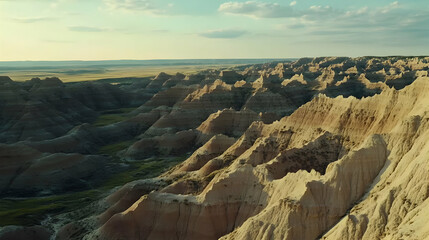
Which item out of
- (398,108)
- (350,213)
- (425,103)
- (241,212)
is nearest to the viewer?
(350,213)

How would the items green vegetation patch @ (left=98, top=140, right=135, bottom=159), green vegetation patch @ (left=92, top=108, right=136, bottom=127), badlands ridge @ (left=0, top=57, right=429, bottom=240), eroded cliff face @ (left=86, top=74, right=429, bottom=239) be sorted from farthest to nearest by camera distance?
green vegetation patch @ (left=92, top=108, right=136, bottom=127), green vegetation patch @ (left=98, top=140, right=135, bottom=159), badlands ridge @ (left=0, top=57, right=429, bottom=240), eroded cliff face @ (left=86, top=74, right=429, bottom=239)

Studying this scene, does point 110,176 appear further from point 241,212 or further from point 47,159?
point 241,212

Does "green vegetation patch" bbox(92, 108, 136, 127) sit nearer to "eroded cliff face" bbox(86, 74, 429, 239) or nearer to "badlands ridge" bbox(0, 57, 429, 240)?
"badlands ridge" bbox(0, 57, 429, 240)

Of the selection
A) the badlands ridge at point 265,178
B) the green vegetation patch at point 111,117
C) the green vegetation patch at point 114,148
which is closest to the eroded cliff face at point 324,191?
the badlands ridge at point 265,178

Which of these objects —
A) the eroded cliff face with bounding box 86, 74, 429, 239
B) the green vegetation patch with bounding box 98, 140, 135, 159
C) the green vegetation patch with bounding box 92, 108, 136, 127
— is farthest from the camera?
the green vegetation patch with bounding box 92, 108, 136, 127

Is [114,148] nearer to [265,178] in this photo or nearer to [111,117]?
[111,117]

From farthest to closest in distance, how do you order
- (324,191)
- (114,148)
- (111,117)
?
(111,117)
(114,148)
(324,191)

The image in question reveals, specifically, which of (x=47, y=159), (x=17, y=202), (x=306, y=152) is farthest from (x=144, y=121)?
(x=306, y=152)

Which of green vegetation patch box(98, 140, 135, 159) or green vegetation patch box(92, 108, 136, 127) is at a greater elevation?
green vegetation patch box(92, 108, 136, 127)

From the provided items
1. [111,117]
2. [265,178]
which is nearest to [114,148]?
[111,117]

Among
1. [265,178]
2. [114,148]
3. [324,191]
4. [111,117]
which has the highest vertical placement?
[324,191]

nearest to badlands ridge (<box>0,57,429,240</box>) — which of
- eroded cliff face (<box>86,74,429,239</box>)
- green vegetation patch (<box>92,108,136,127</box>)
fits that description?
eroded cliff face (<box>86,74,429,239</box>)
